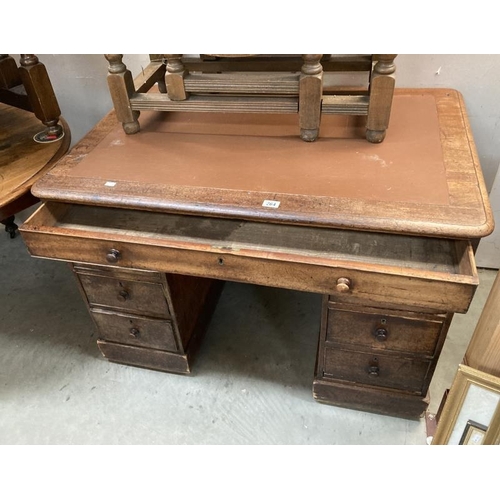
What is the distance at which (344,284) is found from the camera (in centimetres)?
94

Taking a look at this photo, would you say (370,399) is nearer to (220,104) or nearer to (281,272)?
(281,272)

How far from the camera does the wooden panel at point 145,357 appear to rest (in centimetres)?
147

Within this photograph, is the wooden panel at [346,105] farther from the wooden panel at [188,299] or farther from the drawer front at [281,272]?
the wooden panel at [188,299]

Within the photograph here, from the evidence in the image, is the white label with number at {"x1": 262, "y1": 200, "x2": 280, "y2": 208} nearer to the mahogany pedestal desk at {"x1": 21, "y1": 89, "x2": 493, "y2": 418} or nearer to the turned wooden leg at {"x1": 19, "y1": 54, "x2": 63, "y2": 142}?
the mahogany pedestal desk at {"x1": 21, "y1": 89, "x2": 493, "y2": 418}

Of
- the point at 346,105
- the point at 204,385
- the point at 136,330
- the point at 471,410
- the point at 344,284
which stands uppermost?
the point at 346,105

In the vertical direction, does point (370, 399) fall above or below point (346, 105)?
below

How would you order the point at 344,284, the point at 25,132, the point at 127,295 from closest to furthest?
1. the point at 344,284
2. the point at 127,295
3. the point at 25,132

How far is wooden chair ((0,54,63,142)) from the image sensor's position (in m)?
1.38

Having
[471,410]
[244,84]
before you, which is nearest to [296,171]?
[244,84]

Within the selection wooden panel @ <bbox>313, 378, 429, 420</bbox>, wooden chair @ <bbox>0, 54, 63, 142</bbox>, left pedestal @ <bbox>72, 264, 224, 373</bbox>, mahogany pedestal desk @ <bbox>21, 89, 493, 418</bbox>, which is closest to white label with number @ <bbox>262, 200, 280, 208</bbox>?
mahogany pedestal desk @ <bbox>21, 89, 493, 418</bbox>

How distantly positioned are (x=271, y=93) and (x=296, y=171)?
211 millimetres

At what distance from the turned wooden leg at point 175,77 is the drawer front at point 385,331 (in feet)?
2.21

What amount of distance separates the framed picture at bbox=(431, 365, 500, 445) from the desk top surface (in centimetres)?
32

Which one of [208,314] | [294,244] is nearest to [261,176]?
[294,244]
